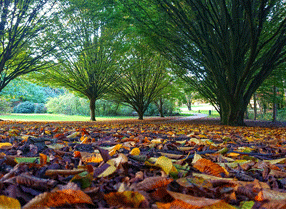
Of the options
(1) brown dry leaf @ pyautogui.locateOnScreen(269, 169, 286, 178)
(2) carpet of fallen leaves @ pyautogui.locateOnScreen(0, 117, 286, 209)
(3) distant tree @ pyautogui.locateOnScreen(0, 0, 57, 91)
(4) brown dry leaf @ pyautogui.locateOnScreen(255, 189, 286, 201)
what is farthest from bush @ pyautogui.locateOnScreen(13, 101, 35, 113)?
(4) brown dry leaf @ pyautogui.locateOnScreen(255, 189, 286, 201)

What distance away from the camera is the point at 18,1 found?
5719 mm

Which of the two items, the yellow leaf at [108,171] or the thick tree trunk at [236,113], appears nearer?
the yellow leaf at [108,171]

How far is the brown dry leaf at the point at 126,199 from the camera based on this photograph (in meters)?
0.71

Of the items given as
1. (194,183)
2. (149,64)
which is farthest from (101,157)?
(149,64)

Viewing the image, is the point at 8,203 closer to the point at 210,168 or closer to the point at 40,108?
the point at 210,168

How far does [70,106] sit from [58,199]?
24.4 metres

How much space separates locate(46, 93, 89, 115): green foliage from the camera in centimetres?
2293

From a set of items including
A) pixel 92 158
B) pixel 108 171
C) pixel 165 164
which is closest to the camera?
pixel 108 171

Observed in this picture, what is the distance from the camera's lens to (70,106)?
23.6 meters

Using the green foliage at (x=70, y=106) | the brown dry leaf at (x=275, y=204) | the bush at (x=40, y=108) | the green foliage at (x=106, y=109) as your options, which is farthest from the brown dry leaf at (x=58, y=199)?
the bush at (x=40, y=108)

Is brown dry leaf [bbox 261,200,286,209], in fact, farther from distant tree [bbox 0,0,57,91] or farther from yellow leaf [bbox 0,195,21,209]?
distant tree [bbox 0,0,57,91]

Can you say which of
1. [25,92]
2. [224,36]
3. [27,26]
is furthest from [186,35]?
[25,92]

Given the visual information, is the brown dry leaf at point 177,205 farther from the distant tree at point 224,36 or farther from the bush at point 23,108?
the bush at point 23,108

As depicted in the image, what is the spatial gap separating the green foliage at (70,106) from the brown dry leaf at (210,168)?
22.3 metres
